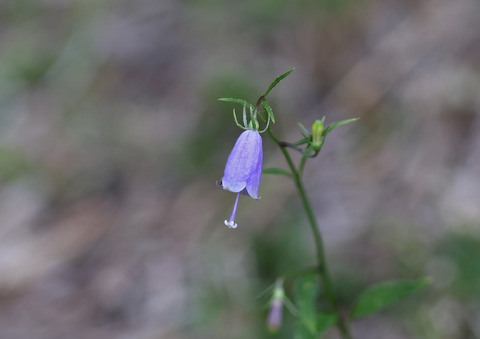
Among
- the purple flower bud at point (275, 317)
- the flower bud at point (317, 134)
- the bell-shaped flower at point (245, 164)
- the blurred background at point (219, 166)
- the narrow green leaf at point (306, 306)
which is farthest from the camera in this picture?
the blurred background at point (219, 166)

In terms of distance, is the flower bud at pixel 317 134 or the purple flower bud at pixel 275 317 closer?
the flower bud at pixel 317 134

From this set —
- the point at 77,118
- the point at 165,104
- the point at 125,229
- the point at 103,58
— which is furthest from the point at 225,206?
the point at 103,58

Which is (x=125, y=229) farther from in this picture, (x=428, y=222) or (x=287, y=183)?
(x=428, y=222)

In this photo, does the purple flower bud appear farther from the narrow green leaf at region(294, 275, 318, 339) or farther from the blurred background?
the blurred background

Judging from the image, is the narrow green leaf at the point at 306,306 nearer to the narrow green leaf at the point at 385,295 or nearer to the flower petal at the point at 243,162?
the narrow green leaf at the point at 385,295

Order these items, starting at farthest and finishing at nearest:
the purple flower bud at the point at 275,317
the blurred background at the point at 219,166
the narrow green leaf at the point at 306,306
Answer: the blurred background at the point at 219,166 → the purple flower bud at the point at 275,317 → the narrow green leaf at the point at 306,306

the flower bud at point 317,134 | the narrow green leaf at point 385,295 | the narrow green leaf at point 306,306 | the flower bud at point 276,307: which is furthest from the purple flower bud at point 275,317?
the flower bud at point 317,134
